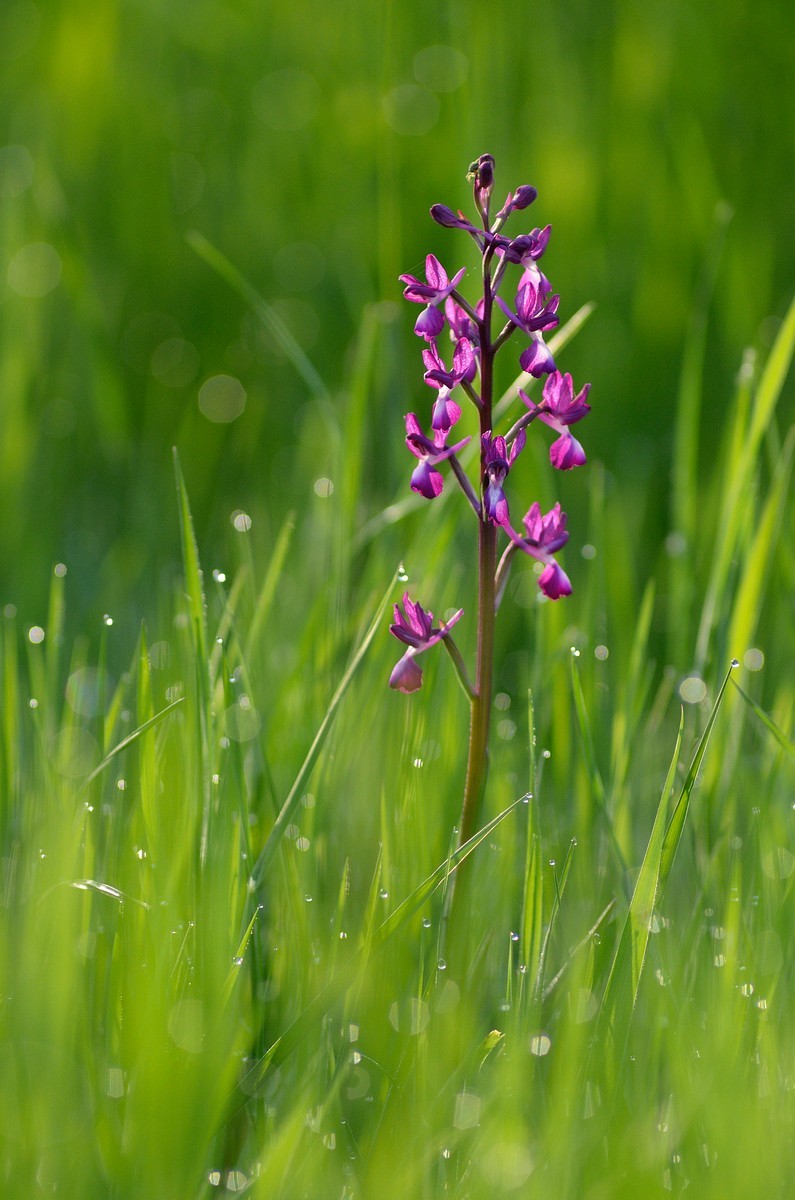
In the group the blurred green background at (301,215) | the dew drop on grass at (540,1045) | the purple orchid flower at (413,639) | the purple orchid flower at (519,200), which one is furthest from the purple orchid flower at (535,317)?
the blurred green background at (301,215)

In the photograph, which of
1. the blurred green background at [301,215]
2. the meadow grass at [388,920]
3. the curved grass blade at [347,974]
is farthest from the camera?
the blurred green background at [301,215]

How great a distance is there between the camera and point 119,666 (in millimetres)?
2930

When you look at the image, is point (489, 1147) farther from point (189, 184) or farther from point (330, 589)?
point (189, 184)

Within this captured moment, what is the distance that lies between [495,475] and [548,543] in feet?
0.55

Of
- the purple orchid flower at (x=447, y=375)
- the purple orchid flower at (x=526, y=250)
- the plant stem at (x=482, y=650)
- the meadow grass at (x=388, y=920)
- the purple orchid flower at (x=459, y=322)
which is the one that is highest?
the purple orchid flower at (x=526, y=250)

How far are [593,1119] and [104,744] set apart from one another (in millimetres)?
962

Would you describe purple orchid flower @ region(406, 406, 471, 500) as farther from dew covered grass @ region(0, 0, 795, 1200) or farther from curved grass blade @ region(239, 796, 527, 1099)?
curved grass blade @ region(239, 796, 527, 1099)

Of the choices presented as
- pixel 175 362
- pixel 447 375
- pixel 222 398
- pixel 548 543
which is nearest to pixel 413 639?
pixel 548 543

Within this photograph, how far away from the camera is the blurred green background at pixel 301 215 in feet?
12.0

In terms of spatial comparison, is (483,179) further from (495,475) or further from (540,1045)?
(540,1045)

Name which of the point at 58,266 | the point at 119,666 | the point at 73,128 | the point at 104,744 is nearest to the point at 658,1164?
the point at 104,744

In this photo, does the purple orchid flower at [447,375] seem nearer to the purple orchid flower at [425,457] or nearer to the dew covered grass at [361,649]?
the purple orchid flower at [425,457]

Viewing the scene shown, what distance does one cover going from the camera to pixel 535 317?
1.71m

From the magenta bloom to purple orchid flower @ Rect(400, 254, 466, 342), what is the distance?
0.95 ft
